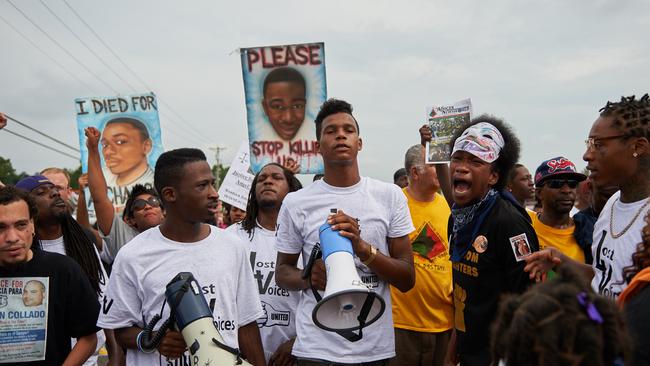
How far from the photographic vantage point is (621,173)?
9.04 feet

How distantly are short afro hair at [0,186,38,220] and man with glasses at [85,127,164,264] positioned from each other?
1.41 metres

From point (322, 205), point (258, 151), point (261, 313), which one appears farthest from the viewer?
point (258, 151)

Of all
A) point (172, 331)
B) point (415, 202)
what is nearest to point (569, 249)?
point (415, 202)

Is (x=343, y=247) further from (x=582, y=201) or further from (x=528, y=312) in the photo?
(x=582, y=201)

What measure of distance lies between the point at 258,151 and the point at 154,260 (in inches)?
131

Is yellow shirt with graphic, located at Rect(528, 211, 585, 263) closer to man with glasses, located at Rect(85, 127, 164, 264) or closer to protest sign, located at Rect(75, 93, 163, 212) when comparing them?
man with glasses, located at Rect(85, 127, 164, 264)

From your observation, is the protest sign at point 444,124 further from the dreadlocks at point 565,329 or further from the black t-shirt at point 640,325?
the dreadlocks at point 565,329

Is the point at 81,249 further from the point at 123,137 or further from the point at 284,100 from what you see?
the point at 123,137

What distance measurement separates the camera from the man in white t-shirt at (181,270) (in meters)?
2.88

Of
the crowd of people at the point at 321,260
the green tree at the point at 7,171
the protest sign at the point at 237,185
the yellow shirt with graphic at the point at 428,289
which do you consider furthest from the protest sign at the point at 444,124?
the green tree at the point at 7,171

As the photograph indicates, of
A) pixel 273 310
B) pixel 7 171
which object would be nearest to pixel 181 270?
pixel 273 310

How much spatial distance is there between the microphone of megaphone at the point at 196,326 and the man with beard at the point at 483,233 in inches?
52.8

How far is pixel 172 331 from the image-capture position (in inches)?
105

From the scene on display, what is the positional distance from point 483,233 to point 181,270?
161 centimetres
